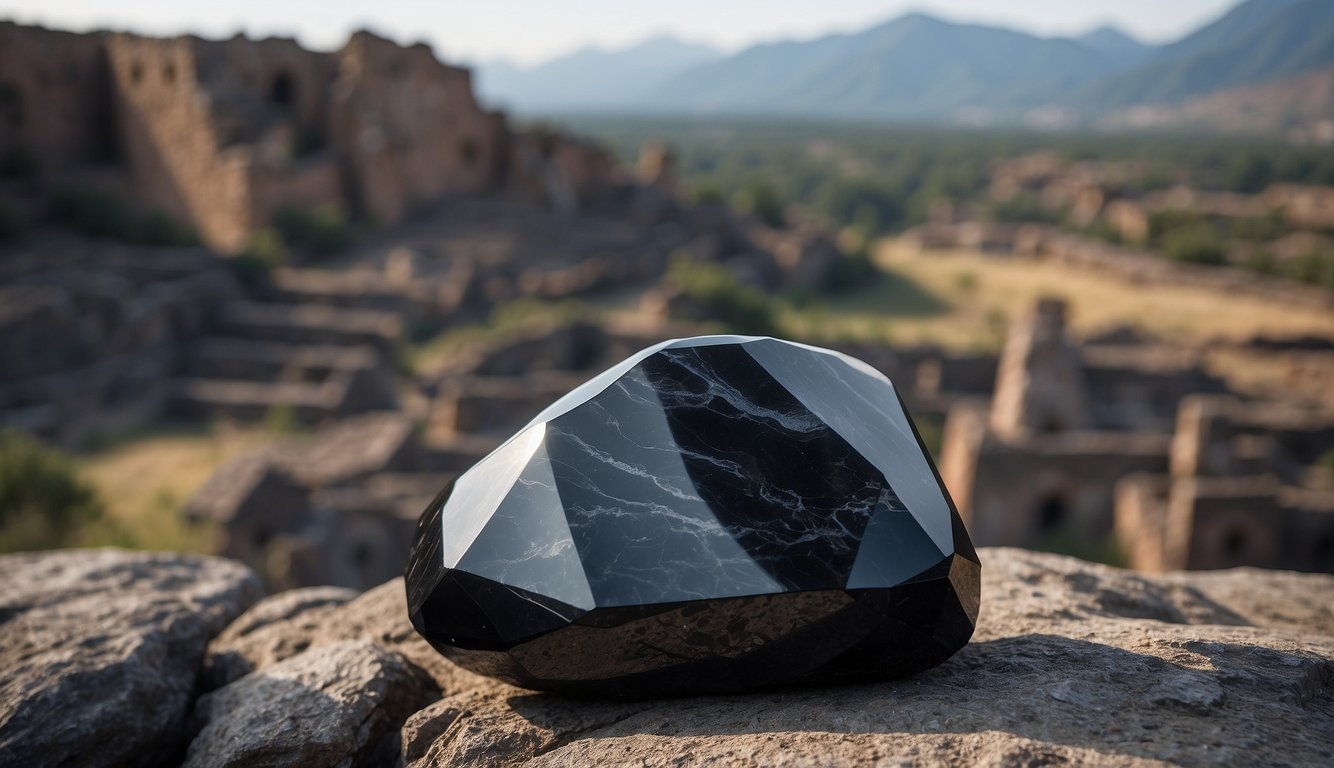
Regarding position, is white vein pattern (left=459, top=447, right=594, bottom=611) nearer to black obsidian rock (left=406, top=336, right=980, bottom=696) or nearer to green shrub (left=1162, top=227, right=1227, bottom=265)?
black obsidian rock (left=406, top=336, right=980, bottom=696)

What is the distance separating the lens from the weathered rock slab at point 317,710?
289 cm

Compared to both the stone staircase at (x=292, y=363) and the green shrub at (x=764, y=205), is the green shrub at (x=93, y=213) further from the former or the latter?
the green shrub at (x=764, y=205)

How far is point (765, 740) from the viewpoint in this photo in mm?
2559

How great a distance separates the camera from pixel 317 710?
118 inches

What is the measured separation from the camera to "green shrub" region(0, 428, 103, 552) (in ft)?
31.2

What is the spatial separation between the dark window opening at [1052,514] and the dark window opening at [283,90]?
102 feet

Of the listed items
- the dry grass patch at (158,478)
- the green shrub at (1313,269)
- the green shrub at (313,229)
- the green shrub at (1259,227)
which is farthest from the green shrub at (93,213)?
the green shrub at (1259,227)

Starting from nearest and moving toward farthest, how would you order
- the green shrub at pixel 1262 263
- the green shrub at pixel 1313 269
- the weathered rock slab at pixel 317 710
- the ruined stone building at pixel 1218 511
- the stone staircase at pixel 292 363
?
the weathered rock slab at pixel 317 710, the ruined stone building at pixel 1218 511, the stone staircase at pixel 292 363, the green shrub at pixel 1313 269, the green shrub at pixel 1262 263

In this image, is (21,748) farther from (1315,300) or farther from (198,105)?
(1315,300)

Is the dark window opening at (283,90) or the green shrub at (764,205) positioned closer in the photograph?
the dark window opening at (283,90)

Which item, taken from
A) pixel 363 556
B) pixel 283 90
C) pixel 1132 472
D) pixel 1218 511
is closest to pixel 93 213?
pixel 283 90

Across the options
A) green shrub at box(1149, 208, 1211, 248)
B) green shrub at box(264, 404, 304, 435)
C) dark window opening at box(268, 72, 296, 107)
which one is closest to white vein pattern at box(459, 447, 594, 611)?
green shrub at box(264, 404, 304, 435)

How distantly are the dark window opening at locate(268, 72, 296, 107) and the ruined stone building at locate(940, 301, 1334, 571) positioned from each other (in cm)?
2859

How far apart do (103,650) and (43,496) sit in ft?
28.4
